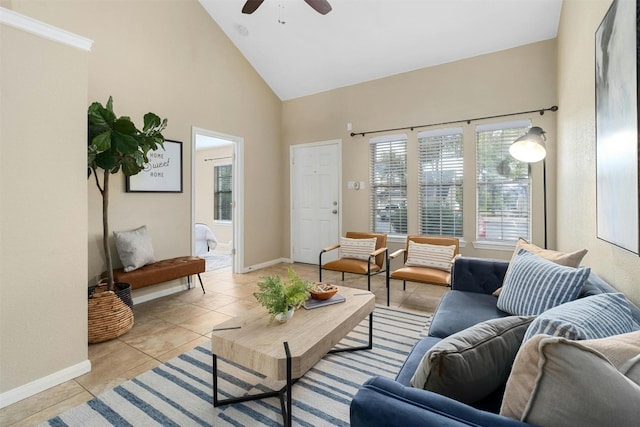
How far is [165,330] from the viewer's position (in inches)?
107

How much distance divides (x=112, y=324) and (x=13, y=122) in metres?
1.64

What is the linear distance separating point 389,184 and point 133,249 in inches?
135

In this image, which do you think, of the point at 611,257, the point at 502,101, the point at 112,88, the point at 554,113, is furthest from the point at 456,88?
the point at 112,88

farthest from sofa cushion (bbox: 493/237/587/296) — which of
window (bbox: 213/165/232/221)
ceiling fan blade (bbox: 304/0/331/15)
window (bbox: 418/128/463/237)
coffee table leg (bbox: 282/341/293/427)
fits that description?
window (bbox: 213/165/232/221)

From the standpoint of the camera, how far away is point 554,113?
3.48m

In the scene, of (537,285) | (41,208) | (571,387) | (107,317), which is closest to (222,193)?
(107,317)

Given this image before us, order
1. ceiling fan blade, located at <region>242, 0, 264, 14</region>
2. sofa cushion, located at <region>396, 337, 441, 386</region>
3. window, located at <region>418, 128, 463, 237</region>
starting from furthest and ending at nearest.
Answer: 1. window, located at <region>418, 128, 463, 237</region>
2. ceiling fan blade, located at <region>242, 0, 264, 14</region>
3. sofa cushion, located at <region>396, 337, 441, 386</region>

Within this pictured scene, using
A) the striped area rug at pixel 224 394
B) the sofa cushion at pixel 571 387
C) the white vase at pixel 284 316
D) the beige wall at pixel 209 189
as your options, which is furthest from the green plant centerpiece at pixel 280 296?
the beige wall at pixel 209 189

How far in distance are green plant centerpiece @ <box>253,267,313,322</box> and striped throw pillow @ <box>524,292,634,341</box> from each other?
116cm

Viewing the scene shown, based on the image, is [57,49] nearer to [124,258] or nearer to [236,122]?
[124,258]

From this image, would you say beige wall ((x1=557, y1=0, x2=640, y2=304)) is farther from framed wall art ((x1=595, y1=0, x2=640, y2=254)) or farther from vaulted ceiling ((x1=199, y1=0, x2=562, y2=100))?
vaulted ceiling ((x1=199, y1=0, x2=562, y2=100))

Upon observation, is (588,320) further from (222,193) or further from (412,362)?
(222,193)

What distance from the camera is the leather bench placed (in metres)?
3.01

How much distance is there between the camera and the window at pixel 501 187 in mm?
3693
